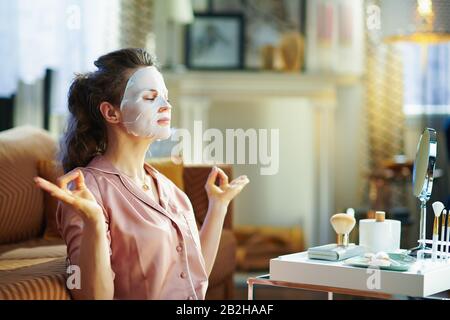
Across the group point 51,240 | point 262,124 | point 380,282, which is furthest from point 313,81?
point 380,282

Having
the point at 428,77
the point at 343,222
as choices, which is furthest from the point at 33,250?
the point at 428,77

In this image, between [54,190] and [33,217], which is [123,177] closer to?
[54,190]

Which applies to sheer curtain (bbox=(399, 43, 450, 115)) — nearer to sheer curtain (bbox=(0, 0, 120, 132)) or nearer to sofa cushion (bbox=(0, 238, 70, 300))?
sheer curtain (bbox=(0, 0, 120, 132))

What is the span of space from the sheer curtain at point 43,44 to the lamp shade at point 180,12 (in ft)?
1.39

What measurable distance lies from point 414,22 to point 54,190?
10.4 feet

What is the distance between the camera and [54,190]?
4.62 feet

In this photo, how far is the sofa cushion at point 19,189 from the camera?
262cm

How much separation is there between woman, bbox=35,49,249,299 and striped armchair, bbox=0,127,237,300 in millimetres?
298

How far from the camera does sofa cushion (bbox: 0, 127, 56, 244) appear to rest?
8.60 ft

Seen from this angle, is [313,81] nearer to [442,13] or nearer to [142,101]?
[442,13]

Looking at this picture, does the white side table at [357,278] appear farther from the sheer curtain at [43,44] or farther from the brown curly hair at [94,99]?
the sheer curtain at [43,44]
